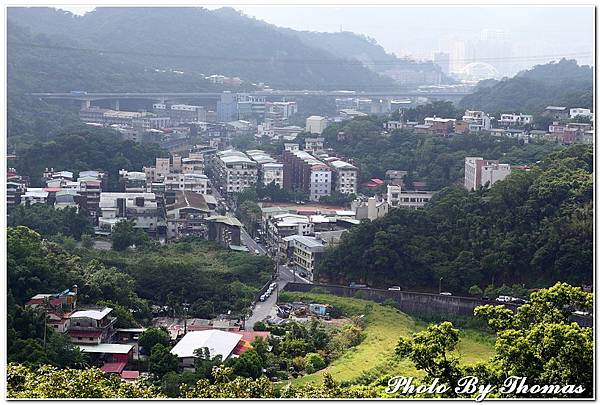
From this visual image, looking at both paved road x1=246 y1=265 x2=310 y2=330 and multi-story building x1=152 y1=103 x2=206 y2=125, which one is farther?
multi-story building x1=152 y1=103 x2=206 y2=125

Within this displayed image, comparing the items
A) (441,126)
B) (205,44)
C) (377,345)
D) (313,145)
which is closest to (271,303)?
(377,345)

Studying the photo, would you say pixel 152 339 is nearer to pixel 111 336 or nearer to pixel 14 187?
pixel 111 336

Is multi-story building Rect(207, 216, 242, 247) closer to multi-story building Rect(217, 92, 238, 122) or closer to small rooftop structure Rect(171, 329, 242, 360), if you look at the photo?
small rooftop structure Rect(171, 329, 242, 360)

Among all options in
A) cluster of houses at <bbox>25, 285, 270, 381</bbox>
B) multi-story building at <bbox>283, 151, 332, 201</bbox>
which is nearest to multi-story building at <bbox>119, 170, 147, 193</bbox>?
multi-story building at <bbox>283, 151, 332, 201</bbox>

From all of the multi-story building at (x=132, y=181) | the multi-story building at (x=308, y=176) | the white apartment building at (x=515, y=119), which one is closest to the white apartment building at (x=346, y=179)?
the multi-story building at (x=308, y=176)

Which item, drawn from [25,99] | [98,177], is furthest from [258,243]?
[25,99]

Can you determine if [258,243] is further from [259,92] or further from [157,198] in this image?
[259,92]

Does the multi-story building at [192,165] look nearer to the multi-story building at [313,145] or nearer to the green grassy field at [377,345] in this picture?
the multi-story building at [313,145]
